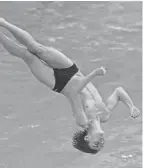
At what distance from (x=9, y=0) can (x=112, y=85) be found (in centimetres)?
228

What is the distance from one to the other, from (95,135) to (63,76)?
0.54 meters

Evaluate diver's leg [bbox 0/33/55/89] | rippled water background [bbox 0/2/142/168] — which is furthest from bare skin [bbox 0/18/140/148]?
rippled water background [bbox 0/2/142/168]

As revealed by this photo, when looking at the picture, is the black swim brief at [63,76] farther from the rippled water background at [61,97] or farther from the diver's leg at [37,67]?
the rippled water background at [61,97]

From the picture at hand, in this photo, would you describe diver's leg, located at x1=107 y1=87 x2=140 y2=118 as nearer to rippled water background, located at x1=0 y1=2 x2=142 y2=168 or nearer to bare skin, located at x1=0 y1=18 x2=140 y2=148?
bare skin, located at x1=0 y1=18 x2=140 y2=148

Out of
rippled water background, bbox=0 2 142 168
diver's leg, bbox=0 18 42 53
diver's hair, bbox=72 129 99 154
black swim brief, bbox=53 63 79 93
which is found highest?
diver's leg, bbox=0 18 42 53

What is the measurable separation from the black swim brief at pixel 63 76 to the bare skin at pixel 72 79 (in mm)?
25

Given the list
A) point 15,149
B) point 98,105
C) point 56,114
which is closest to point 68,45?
point 56,114

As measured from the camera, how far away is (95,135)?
4004 millimetres

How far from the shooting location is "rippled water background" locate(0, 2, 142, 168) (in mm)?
7293

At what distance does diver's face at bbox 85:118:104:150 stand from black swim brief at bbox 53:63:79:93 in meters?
0.42

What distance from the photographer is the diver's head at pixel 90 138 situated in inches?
157

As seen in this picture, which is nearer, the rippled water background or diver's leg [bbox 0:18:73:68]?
diver's leg [bbox 0:18:73:68]

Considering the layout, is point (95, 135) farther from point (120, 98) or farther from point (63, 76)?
point (63, 76)

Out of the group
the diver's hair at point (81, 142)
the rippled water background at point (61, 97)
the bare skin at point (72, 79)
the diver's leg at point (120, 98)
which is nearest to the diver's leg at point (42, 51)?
the bare skin at point (72, 79)
